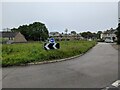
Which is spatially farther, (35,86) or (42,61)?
(42,61)

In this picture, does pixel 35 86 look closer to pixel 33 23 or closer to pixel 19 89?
pixel 19 89

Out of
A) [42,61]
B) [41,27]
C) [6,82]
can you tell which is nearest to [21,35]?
[41,27]

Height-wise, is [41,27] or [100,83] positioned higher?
[41,27]

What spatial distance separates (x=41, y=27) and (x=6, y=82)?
305 feet

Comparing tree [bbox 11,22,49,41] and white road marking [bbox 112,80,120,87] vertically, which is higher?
tree [bbox 11,22,49,41]

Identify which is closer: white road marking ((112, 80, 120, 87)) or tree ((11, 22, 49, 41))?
white road marking ((112, 80, 120, 87))

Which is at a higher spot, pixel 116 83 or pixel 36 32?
pixel 36 32

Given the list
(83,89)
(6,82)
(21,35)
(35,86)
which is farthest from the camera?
(21,35)

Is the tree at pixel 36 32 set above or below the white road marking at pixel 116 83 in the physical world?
above

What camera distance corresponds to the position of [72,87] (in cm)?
703

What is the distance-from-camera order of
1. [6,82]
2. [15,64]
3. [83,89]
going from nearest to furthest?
[83,89], [6,82], [15,64]

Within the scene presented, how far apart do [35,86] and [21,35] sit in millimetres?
88663

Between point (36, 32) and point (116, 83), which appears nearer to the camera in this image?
point (116, 83)

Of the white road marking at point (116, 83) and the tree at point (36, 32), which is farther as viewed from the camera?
the tree at point (36, 32)
